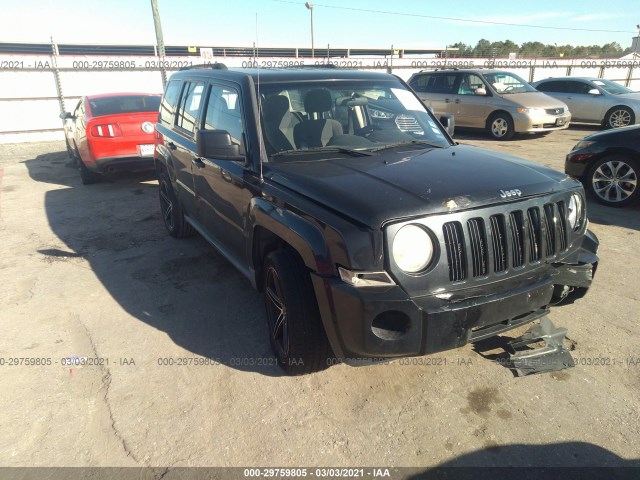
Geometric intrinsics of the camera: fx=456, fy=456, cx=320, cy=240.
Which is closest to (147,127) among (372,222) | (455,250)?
(372,222)

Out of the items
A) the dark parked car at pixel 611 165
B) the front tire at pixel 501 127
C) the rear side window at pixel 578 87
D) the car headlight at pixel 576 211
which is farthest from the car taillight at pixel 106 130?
the rear side window at pixel 578 87

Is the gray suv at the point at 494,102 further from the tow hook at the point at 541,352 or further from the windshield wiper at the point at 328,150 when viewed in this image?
the tow hook at the point at 541,352

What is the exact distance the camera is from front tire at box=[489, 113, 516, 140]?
11789 mm

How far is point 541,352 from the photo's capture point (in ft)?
9.99

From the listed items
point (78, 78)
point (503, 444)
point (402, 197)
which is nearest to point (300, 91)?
point (402, 197)

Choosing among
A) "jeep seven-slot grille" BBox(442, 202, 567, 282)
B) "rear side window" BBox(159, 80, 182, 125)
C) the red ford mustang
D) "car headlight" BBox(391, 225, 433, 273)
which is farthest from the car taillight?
"jeep seven-slot grille" BBox(442, 202, 567, 282)

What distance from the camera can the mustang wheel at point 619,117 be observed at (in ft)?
40.4

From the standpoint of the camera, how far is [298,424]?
103 inches

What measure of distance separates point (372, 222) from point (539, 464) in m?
1.47

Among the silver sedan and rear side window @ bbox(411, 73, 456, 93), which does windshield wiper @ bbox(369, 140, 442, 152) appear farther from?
the silver sedan

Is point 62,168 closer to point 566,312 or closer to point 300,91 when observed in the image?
point 300,91

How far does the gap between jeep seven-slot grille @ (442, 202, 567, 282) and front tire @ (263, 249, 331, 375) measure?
2.75 feet

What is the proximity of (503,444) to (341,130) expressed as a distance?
230 centimetres

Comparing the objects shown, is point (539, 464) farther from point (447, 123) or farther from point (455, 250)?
point (447, 123)
